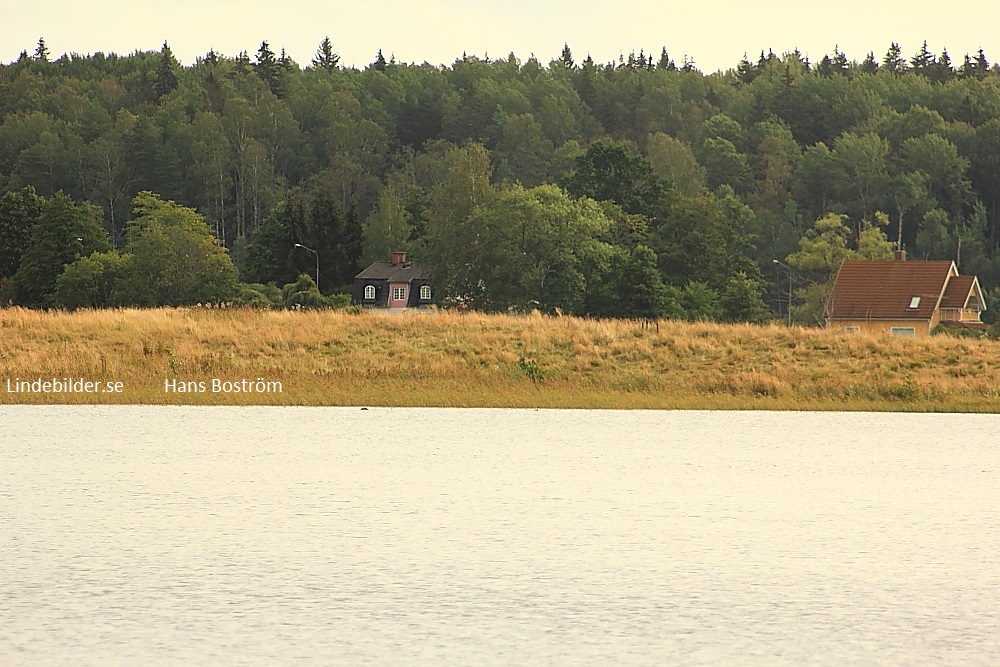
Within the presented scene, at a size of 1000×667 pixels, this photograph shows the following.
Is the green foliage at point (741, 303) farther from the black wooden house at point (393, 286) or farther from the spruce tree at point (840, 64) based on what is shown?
the spruce tree at point (840, 64)

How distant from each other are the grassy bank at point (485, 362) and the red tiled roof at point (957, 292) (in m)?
47.1

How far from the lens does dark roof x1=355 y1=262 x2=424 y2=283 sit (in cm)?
9100

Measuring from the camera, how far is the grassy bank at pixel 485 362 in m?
22.0

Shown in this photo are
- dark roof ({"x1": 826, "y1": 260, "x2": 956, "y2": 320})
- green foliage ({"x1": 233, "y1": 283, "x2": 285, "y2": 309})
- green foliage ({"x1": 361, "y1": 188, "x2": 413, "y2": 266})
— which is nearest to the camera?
green foliage ({"x1": 233, "y1": 283, "x2": 285, "y2": 309})

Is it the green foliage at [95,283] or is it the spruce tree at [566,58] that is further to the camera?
the spruce tree at [566,58]

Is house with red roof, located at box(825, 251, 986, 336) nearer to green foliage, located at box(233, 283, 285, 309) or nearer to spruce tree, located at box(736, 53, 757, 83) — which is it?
green foliage, located at box(233, 283, 285, 309)

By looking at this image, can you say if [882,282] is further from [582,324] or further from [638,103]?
[638,103]

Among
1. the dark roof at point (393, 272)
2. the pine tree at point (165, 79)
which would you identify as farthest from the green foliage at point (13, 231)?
the pine tree at point (165, 79)

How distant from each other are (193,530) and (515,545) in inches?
89.2

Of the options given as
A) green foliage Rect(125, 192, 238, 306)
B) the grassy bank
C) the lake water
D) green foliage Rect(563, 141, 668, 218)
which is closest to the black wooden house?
green foliage Rect(563, 141, 668, 218)

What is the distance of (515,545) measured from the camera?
8773 millimetres

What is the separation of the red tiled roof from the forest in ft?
36.2

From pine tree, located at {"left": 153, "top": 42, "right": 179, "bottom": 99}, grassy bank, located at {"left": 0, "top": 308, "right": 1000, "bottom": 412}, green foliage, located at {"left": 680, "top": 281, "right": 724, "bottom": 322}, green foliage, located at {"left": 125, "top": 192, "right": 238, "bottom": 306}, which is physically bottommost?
green foliage, located at {"left": 680, "top": 281, "right": 724, "bottom": 322}

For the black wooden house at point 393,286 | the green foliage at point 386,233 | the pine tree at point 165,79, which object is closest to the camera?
the black wooden house at point 393,286
